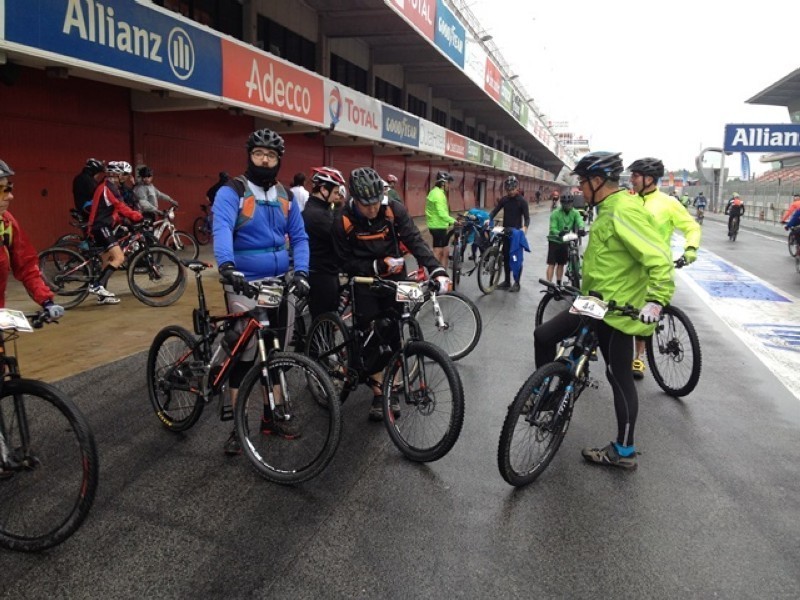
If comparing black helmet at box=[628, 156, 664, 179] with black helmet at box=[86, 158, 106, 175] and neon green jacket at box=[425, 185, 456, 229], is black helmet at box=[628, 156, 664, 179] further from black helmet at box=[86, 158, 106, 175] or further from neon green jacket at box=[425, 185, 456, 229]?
black helmet at box=[86, 158, 106, 175]

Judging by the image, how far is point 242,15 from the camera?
15.2 metres

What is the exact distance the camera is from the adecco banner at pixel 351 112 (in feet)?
49.7

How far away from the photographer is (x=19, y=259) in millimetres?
3293

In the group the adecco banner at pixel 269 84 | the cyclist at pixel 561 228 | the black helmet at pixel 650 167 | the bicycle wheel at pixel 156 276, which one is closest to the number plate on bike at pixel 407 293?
the black helmet at pixel 650 167

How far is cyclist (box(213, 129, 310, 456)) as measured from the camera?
3.62m

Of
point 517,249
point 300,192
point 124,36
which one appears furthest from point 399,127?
point 124,36

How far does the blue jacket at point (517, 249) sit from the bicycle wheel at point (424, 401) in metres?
6.73

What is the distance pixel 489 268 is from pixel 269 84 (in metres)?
5.98

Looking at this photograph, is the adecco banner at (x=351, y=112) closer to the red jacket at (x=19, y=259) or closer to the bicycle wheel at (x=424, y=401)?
the bicycle wheel at (x=424, y=401)

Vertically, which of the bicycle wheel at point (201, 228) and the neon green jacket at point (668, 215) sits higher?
the neon green jacket at point (668, 215)

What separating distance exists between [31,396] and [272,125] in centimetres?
1404

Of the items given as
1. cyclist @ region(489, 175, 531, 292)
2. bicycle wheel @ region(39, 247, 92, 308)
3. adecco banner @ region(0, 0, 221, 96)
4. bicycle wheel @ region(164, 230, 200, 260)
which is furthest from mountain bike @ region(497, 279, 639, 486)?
bicycle wheel @ region(164, 230, 200, 260)

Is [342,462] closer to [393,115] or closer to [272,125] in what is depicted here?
[272,125]

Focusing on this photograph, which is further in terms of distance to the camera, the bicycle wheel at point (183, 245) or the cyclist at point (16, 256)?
the bicycle wheel at point (183, 245)
